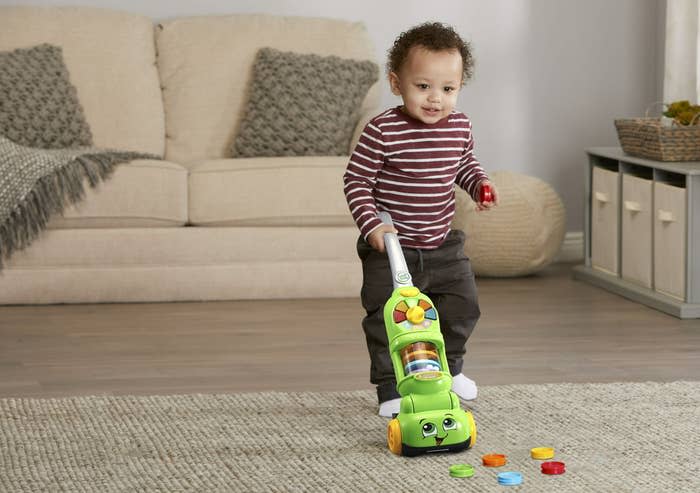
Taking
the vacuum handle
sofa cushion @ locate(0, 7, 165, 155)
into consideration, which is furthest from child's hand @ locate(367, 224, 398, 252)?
sofa cushion @ locate(0, 7, 165, 155)

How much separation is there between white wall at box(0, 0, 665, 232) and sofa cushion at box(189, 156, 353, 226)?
100 cm

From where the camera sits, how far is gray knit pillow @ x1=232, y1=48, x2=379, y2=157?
13.5 ft

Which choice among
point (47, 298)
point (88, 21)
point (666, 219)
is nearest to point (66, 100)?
point (88, 21)

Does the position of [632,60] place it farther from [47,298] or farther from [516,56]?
[47,298]

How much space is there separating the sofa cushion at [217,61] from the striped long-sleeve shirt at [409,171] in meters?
1.97

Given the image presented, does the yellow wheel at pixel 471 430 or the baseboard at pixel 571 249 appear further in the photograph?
the baseboard at pixel 571 249

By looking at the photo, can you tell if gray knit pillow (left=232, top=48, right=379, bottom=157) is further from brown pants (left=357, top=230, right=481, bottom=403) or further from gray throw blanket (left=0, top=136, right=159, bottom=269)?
brown pants (left=357, top=230, right=481, bottom=403)

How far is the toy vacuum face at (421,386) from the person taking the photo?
2094 mm

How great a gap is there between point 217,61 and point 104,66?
0.40 m

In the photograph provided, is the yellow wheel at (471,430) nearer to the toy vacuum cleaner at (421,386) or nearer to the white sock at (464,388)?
the toy vacuum cleaner at (421,386)

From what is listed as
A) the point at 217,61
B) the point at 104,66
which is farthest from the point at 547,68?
the point at 104,66

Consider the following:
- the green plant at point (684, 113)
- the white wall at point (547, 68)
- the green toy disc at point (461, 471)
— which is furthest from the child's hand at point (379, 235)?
the white wall at point (547, 68)

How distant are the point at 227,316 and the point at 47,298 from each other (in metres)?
0.61

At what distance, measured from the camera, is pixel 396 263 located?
2205 mm
